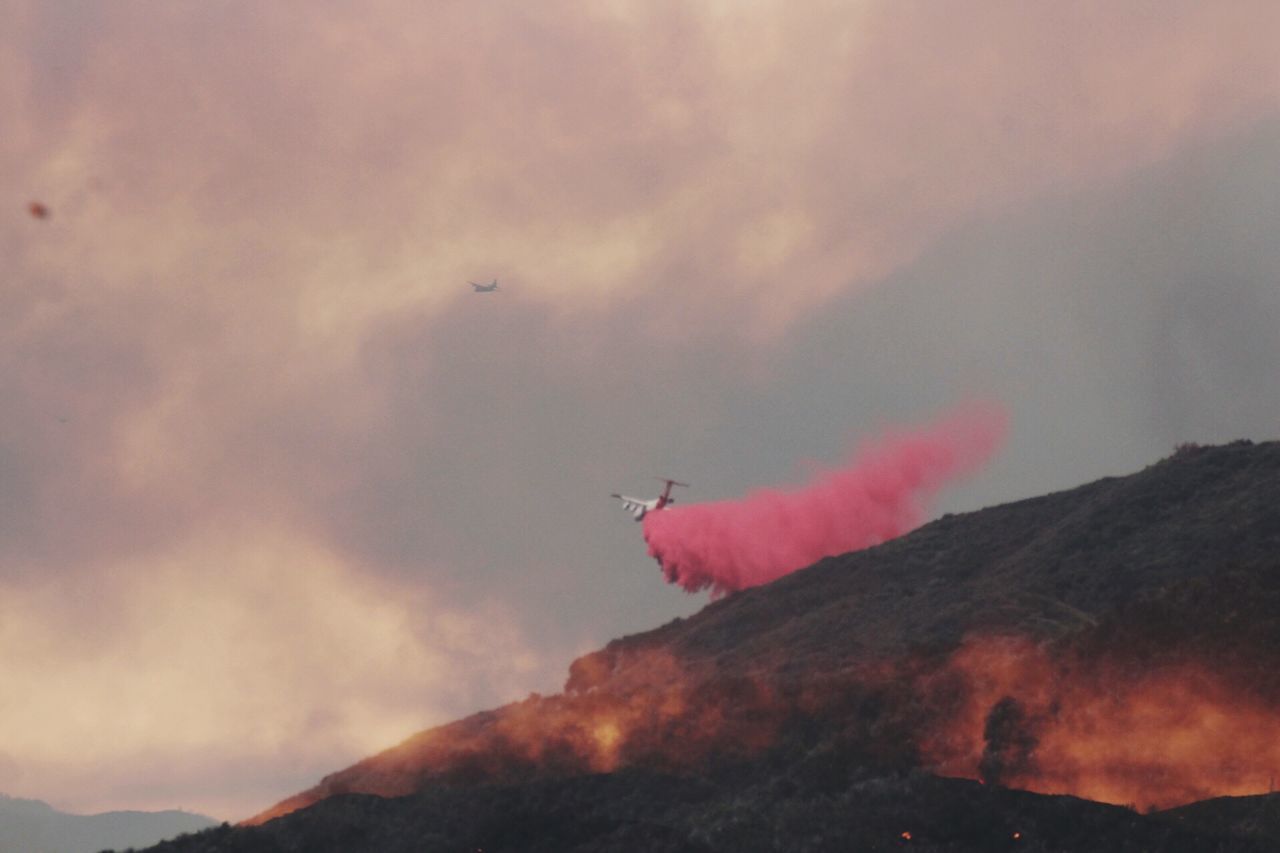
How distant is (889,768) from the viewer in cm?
5512

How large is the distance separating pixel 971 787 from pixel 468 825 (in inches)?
790

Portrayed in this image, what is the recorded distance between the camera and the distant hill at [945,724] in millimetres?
44531

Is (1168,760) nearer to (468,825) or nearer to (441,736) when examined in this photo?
(468,825)

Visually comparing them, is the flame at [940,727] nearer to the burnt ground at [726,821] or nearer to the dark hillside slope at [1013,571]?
the burnt ground at [726,821]

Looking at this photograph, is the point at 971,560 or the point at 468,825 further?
the point at 971,560

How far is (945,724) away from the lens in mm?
57281

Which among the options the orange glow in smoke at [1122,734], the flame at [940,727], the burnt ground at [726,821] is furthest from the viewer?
the flame at [940,727]

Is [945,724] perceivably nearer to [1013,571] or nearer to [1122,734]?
[1122,734]

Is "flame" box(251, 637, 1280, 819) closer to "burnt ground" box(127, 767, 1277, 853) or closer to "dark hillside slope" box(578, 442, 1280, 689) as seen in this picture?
"burnt ground" box(127, 767, 1277, 853)

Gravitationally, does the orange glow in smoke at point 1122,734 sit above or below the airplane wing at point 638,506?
below

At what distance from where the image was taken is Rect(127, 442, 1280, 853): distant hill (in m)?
44.5

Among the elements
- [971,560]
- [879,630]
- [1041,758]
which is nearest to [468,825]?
[1041,758]

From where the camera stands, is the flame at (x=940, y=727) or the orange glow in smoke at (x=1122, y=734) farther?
the flame at (x=940, y=727)

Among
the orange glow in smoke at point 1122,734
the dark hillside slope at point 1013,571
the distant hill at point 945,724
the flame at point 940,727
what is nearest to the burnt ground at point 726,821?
the distant hill at point 945,724
